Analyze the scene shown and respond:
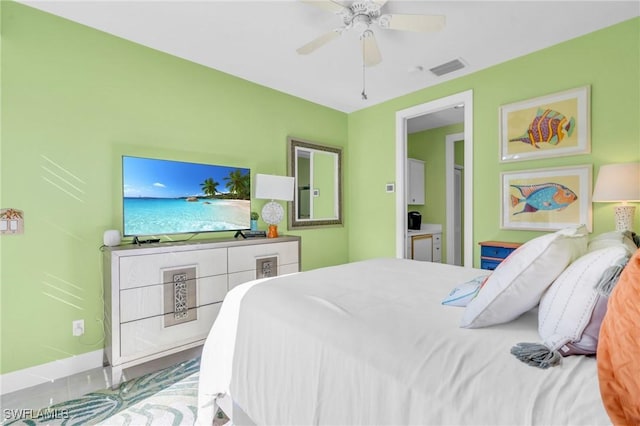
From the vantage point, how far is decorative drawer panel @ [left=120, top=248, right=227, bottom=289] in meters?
2.16

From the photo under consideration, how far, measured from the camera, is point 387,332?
105 cm

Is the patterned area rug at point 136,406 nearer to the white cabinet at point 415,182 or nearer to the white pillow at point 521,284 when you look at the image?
the white pillow at point 521,284

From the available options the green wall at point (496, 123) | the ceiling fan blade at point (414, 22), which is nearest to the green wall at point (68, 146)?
the ceiling fan blade at point (414, 22)

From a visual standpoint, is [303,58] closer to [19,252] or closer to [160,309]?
[160,309]

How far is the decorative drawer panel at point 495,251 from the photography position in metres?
2.76

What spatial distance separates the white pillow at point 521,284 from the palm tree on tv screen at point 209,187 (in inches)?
97.9

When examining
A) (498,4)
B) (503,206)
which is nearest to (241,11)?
(498,4)

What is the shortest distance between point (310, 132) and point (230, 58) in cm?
138

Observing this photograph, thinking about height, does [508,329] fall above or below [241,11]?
below

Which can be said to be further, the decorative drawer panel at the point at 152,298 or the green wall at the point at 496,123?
the green wall at the point at 496,123

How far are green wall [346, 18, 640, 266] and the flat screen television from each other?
176 centimetres

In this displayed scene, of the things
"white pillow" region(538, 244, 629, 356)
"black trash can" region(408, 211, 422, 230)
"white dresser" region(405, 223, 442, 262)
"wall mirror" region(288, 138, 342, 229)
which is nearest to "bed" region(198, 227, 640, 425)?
"white pillow" region(538, 244, 629, 356)

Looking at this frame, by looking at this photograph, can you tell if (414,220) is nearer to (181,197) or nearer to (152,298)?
(181,197)

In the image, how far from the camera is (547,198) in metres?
2.73
